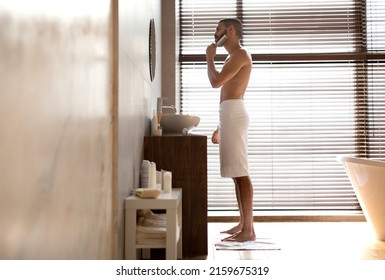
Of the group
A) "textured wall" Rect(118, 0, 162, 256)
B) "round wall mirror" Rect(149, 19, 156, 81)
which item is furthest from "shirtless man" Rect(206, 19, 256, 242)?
"textured wall" Rect(118, 0, 162, 256)

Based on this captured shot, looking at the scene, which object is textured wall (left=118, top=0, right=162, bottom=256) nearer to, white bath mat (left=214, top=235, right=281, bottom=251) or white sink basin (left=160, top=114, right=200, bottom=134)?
white sink basin (left=160, top=114, right=200, bottom=134)

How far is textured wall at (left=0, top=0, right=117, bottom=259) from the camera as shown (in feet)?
2.90

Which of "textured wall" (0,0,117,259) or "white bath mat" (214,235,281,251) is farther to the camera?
"white bath mat" (214,235,281,251)

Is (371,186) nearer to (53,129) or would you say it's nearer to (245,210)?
(245,210)

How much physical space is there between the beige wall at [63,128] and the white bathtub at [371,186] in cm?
181

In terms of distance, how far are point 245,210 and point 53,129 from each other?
2.27m

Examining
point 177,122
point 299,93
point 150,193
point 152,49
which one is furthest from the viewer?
point 299,93

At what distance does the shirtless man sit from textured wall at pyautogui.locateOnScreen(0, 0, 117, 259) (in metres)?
1.57

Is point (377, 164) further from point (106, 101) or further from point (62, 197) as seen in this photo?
point (62, 197)

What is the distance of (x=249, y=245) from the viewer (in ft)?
10.0

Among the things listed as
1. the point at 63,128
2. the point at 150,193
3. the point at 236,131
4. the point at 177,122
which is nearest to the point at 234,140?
the point at 236,131

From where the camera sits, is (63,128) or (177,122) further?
(177,122)

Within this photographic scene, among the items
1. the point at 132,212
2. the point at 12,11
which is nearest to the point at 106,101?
the point at 132,212

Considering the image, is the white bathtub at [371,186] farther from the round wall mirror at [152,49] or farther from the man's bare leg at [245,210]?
the round wall mirror at [152,49]
